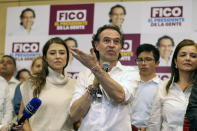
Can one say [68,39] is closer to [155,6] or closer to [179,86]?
[155,6]

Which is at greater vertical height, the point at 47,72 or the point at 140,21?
the point at 140,21

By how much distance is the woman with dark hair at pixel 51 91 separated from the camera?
3213 millimetres

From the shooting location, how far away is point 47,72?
3480 mm

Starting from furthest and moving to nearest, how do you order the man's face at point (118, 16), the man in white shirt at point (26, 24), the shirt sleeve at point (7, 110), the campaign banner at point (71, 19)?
the man in white shirt at point (26, 24), the campaign banner at point (71, 19), the man's face at point (118, 16), the shirt sleeve at point (7, 110)

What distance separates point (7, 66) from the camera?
5.07 meters

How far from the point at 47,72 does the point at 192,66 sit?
1442mm

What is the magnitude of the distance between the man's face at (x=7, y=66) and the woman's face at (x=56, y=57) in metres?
1.76

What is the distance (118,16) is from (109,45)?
2.35m

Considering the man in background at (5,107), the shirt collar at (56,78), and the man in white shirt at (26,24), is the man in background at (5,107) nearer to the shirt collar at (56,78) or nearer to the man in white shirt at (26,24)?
the shirt collar at (56,78)

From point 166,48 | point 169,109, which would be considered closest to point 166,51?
point 166,48

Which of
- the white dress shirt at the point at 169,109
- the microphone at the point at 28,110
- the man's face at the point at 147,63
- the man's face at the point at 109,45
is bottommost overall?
the white dress shirt at the point at 169,109

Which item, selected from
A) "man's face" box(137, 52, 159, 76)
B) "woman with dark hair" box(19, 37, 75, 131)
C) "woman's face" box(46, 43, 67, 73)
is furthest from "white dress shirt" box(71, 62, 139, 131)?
"man's face" box(137, 52, 159, 76)

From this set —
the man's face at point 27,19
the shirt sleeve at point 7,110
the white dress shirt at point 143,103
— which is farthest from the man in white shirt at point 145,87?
the man's face at point 27,19

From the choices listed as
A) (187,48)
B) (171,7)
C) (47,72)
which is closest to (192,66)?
(187,48)
